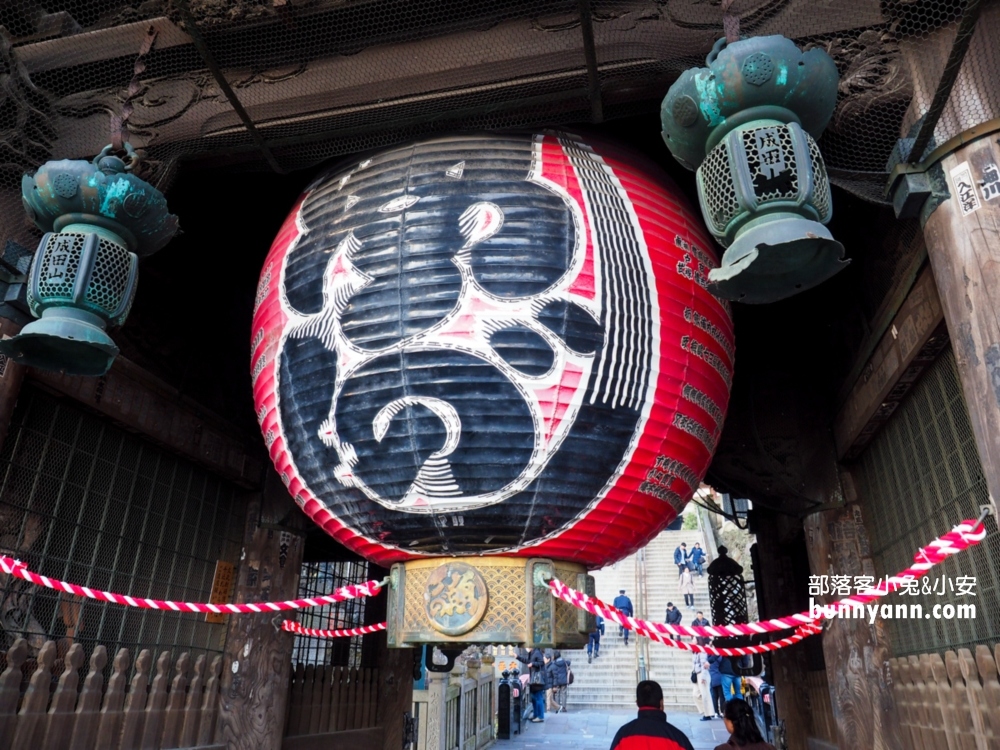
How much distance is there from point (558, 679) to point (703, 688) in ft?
9.47

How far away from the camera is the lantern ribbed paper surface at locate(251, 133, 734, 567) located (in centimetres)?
274

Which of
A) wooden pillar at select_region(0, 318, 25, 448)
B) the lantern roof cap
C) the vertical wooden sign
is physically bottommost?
the vertical wooden sign

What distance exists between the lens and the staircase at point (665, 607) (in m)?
14.6

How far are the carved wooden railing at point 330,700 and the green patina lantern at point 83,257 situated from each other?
12.8 ft

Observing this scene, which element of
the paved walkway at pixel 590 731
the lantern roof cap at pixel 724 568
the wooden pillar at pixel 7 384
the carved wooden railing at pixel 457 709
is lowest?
the paved walkway at pixel 590 731

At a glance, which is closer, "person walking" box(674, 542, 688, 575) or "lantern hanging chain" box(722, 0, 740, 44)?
"lantern hanging chain" box(722, 0, 740, 44)

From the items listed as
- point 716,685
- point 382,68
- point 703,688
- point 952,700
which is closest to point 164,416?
point 382,68

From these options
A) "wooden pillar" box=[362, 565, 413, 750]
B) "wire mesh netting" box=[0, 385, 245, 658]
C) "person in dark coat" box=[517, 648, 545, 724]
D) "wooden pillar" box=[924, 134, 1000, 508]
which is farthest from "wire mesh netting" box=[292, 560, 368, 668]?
"person in dark coat" box=[517, 648, 545, 724]

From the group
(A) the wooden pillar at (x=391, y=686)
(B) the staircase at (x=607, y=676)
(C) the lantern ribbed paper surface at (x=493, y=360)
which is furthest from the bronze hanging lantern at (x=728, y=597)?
(B) the staircase at (x=607, y=676)

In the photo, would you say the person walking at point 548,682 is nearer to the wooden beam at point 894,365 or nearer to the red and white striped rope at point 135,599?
the wooden beam at point 894,365

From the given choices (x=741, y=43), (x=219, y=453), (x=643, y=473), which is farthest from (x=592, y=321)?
(x=219, y=453)

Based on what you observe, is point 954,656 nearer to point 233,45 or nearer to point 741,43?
point 741,43

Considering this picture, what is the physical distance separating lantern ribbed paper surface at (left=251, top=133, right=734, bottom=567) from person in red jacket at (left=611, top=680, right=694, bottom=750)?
88cm

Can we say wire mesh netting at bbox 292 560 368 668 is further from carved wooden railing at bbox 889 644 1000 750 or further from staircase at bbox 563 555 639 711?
staircase at bbox 563 555 639 711
